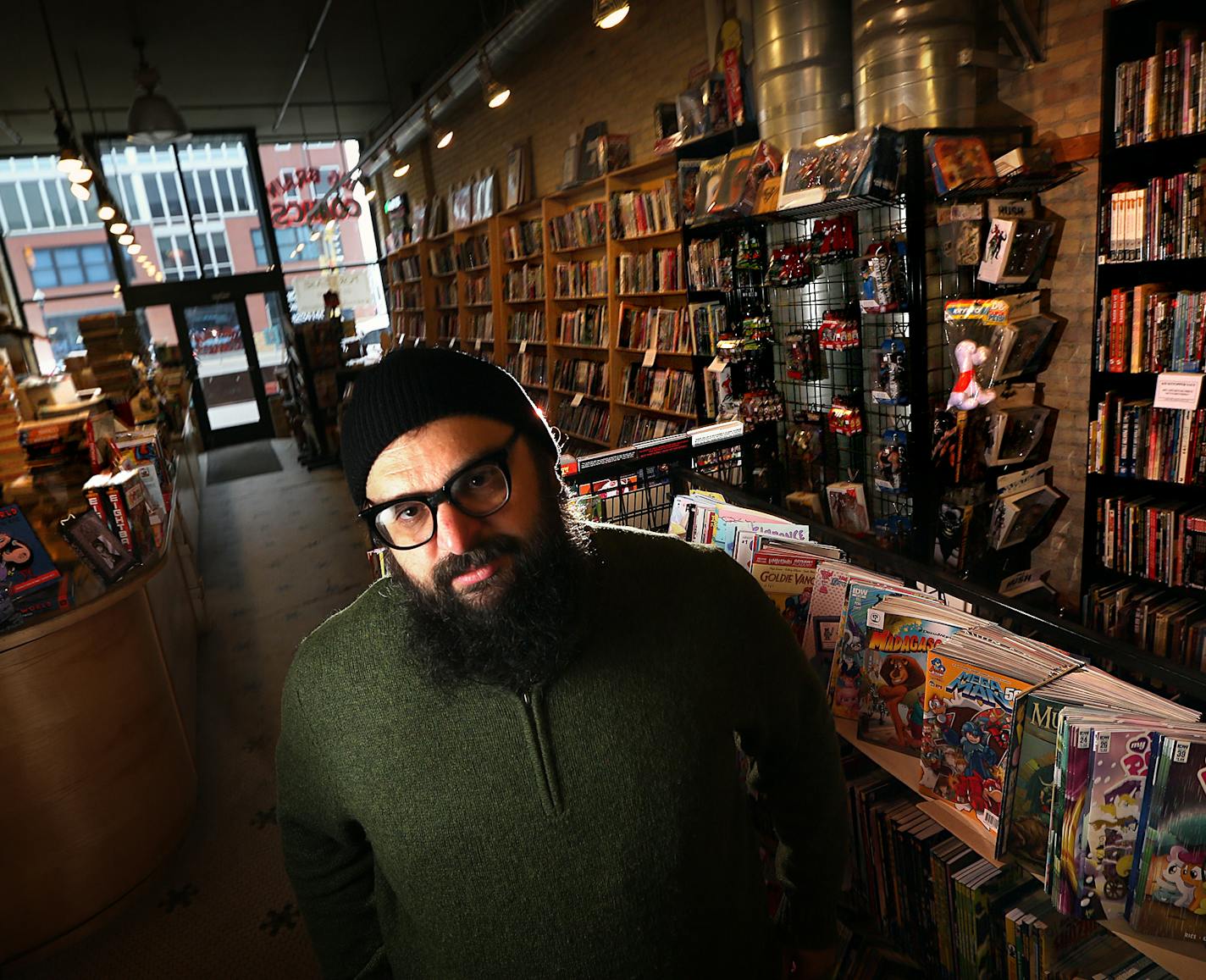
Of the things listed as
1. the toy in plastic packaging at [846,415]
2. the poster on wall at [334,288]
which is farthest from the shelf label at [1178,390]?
the poster on wall at [334,288]

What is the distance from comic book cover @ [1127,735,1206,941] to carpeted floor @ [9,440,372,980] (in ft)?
7.47

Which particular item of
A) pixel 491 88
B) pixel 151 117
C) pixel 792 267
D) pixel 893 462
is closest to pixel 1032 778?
pixel 893 462

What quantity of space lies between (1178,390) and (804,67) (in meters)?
2.06

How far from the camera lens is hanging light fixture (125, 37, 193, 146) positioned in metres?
6.74

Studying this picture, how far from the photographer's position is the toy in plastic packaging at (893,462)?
329cm

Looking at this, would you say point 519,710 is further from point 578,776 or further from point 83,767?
point 83,767

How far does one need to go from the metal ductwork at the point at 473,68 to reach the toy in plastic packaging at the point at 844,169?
2466mm

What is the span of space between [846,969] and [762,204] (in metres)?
3.02

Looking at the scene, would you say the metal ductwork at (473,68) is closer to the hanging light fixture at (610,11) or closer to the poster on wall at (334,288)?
the hanging light fixture at (610,11)

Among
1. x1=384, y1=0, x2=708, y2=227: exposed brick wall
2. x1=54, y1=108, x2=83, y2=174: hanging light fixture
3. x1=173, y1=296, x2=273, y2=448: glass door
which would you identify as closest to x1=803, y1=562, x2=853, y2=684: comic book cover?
x1=384, y1=0, x2=708, y2=227: exposed brick wall

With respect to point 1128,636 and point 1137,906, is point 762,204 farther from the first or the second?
point 1137,906

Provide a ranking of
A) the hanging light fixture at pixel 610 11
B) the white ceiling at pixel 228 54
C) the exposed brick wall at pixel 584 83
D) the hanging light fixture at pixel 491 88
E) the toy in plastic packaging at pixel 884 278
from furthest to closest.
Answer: the white ceiling at pixel 228 54
the exposed brick wall at pixel 584 83
the hanging light fixture at pixel 491 88
the hanging light fixture at pixel 610 11
the toy in plastic packaging at pixel 884 278

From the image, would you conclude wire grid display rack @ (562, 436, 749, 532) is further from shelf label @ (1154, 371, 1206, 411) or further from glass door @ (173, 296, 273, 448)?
glass door @ (173, 296, 273, 448)

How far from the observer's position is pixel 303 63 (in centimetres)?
827
